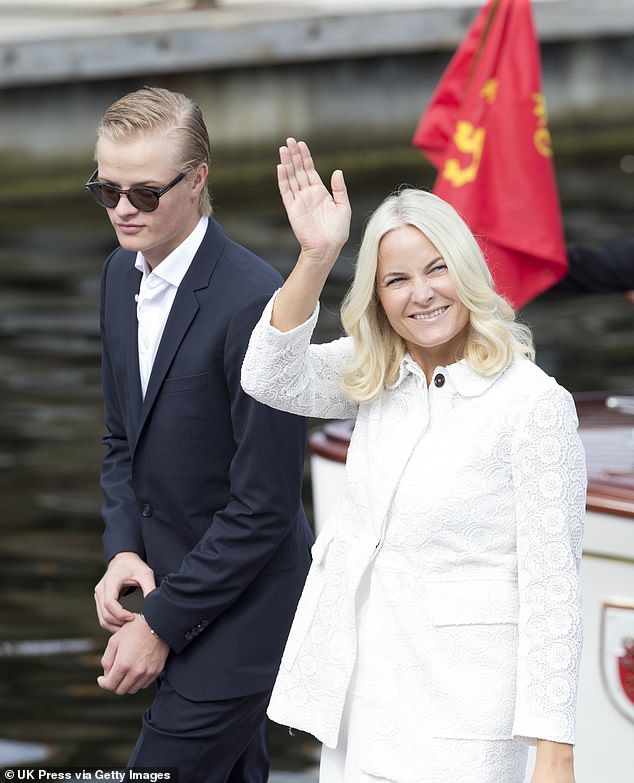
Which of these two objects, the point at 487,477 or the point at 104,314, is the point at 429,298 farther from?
the point at 104,314

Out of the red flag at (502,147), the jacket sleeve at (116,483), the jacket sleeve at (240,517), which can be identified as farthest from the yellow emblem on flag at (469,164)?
the jacket sleeve at (240,517)

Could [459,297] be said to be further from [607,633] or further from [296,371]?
[607,633]

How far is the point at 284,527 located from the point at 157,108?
819mm

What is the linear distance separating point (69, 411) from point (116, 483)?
6869mm

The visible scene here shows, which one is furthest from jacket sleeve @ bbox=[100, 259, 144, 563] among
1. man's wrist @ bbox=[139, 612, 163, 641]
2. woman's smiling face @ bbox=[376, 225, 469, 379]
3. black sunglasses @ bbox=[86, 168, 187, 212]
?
woman's smiling face @ bbox=[376, 225, 469, 379]

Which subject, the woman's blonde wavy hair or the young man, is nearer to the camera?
the woman's blonde wavy hair

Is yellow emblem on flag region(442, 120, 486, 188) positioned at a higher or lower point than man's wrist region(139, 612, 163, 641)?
higher

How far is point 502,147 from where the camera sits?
244 inches

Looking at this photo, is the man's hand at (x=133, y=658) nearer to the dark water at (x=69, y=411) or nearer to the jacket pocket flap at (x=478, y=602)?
the jacket pocket flap at (x=478, y=602)

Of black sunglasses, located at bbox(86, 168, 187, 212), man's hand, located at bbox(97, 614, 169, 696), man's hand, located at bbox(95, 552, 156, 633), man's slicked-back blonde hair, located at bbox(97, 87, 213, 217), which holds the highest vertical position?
man's slicked-back blonde hair, located at bbox(97, 87, 213, 217)

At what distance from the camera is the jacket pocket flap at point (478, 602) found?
2.67 metres

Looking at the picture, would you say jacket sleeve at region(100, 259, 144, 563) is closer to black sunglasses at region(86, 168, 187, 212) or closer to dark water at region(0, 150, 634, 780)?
black sunglasses at region(86, 168, 187, 212)

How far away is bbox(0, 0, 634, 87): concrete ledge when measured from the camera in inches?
705

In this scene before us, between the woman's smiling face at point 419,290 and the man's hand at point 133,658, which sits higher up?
the woman's smiling face at point 419,290
